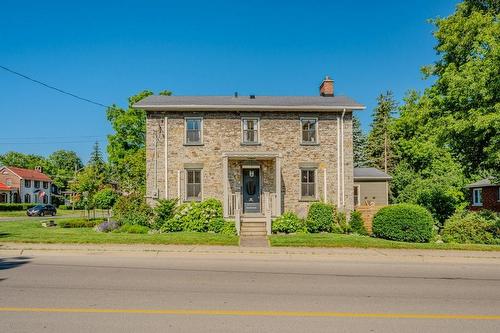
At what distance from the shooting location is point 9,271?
9.42m

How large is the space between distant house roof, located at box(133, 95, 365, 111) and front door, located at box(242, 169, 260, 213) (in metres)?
3.46

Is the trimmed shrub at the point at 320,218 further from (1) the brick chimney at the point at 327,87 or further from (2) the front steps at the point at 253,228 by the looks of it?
(1) the brick chimney at the point at 327,87

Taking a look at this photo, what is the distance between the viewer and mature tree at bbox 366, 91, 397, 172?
1692 inches

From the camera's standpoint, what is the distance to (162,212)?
770 inches

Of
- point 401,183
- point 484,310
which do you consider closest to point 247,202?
point 484,310

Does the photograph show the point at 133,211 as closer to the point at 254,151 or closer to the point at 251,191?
the point at 251,191

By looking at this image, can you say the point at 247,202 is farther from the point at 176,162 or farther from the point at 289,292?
the point at 289,292

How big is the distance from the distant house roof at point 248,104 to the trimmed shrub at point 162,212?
196 inches

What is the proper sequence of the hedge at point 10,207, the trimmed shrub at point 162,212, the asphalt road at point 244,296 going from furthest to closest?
the hedge at point 10,207 → the trimmed shrub at point 162,212 → the asphalt road at point 244,296

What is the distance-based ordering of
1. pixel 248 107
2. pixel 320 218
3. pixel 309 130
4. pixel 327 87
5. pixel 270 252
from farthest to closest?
pixel 327 87, pixel 309 130, pixel 248 107, pixel 320 218, pixel 270 252

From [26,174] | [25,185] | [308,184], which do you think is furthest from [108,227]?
[26,174]

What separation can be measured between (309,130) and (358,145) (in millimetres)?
25979

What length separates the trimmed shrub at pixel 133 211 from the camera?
64.7 ft

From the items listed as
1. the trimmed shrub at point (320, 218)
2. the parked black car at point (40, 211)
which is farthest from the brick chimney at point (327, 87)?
the parked black car at point (40, 211)
